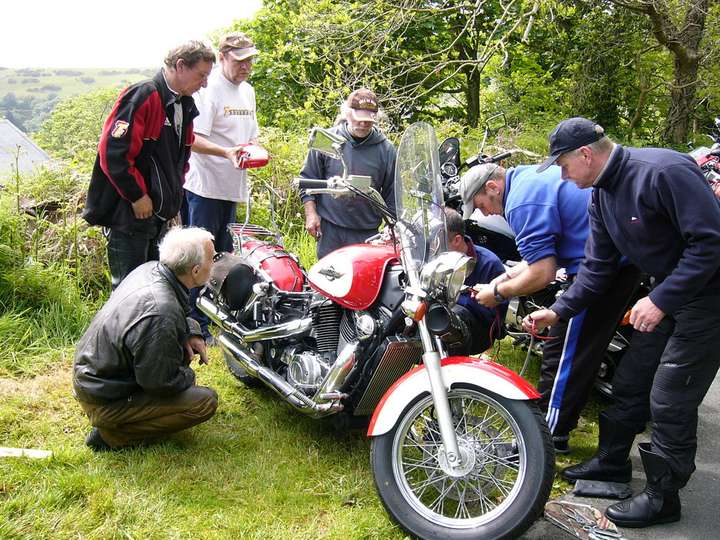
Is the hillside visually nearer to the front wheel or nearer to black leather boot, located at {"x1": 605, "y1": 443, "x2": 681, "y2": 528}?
the front wheel

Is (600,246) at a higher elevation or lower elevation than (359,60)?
lower

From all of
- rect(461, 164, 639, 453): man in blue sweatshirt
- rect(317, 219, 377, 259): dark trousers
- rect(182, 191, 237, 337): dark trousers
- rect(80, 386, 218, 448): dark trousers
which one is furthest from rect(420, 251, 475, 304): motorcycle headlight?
rect(182, 191, 237, 337): dark trousers

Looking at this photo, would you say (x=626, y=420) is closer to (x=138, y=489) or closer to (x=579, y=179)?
(x=579, y=179)

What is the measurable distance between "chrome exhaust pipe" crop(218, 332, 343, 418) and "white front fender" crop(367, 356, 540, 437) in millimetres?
462

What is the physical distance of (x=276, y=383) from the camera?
11.7ft

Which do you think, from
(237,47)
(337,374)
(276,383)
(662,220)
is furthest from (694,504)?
(237,47)

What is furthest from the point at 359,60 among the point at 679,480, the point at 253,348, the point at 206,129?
the point at 679,480

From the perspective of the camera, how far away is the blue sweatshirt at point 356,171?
459 centimetres

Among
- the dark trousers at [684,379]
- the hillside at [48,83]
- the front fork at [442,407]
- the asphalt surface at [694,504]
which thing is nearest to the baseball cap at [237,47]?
the front fork at [442,407]

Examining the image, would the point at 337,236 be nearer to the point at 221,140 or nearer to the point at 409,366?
the point at 221,140

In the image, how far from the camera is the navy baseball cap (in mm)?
3033

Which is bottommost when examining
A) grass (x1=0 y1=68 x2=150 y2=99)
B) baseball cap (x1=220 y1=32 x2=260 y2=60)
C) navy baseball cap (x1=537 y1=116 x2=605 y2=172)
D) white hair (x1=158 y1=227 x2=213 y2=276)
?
grass (x1=0 y1=68 x2=150 y2=99)

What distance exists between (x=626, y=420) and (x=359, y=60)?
5.73 m

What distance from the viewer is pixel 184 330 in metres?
3.47
